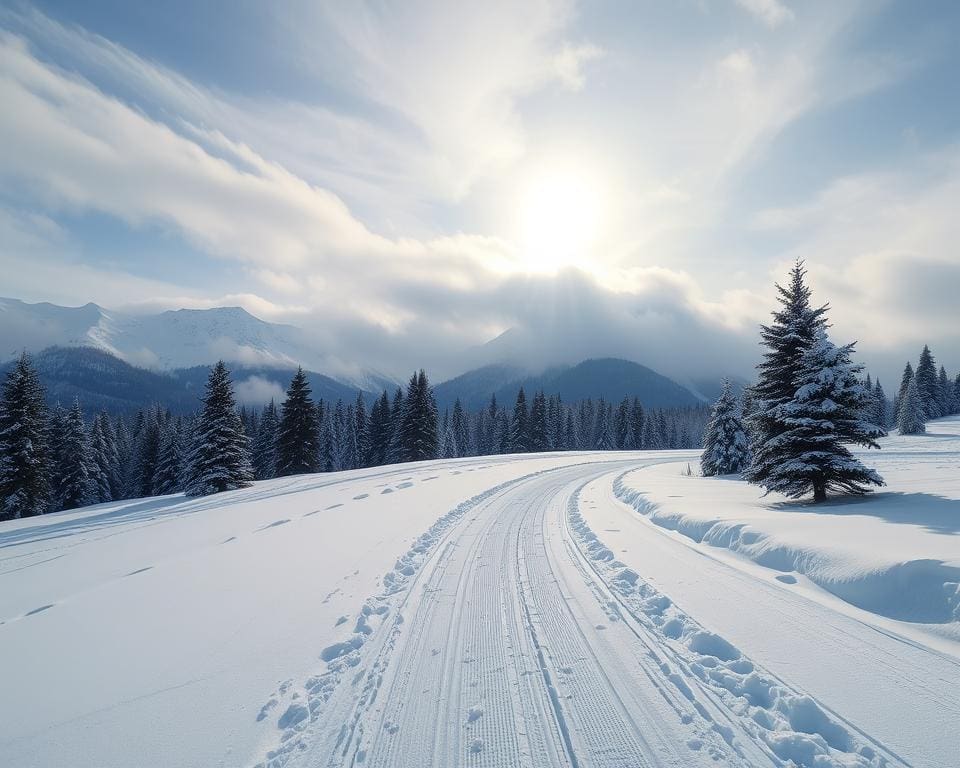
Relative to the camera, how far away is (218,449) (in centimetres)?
3008

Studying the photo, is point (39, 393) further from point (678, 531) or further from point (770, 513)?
point (770, 513)

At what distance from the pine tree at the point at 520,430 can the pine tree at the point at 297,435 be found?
3127 centimetres

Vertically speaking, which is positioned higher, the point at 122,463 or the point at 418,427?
the point at 418,427

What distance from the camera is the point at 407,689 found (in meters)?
4.18

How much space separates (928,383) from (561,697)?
104375 millimetres

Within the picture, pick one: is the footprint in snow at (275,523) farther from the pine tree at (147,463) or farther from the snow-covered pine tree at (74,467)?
the pine tree at (147,463)

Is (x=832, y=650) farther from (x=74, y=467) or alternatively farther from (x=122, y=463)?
(x=122, y=463)

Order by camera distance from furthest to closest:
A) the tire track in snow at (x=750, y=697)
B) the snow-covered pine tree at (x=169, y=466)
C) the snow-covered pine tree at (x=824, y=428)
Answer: the snow-covered pine tree at (x=169, y=466) → the snow-covered pine tree at (x=824, y=428) → the tire track in snow at (x=750, y=697)

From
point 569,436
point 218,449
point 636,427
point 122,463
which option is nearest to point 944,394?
point 636,427

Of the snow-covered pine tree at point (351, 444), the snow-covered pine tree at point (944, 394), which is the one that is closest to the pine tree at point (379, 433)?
the snow-covered pine tree at point (351, 444)

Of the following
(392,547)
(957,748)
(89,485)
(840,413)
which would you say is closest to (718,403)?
(840,413)

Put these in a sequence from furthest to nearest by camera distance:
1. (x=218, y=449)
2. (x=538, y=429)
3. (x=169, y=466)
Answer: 1. (x=538, y=429)
2. (x=169, y=466)
3. (x=218, y=449)

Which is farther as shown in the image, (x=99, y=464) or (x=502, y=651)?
(x=99, y=464)

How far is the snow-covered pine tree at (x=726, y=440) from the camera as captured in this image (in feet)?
90.3
